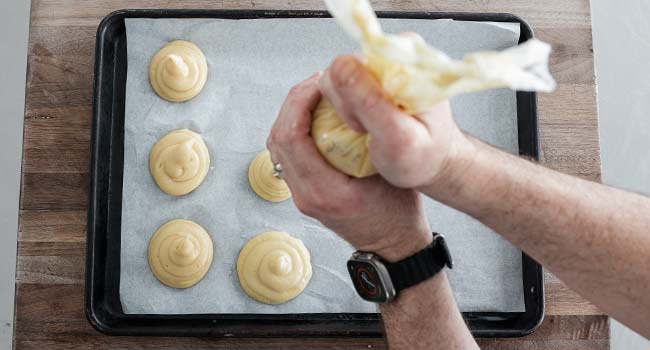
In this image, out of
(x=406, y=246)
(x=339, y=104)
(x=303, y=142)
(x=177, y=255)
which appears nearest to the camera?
(x=339, y=104)

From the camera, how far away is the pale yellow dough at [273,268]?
1.42m

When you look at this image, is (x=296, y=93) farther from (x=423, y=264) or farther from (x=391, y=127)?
(x=423, y=264)

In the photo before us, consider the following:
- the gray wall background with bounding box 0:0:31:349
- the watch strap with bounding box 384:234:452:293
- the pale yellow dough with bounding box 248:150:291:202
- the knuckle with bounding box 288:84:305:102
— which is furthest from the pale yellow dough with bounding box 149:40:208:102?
the watch strap with bounding box 384:234:452:293

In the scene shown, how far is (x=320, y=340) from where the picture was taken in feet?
4.66

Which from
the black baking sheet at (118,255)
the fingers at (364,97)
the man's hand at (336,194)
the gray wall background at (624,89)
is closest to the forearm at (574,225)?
the man's hand at (336,194)

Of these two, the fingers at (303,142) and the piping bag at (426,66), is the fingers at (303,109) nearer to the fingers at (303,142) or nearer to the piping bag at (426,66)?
the fingers at (303,142)

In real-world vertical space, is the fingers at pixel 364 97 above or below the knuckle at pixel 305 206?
above

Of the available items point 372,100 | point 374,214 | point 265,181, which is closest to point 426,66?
point 372,100

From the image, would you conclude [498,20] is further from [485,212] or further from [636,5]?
[485,212]

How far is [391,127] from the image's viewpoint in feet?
2.34

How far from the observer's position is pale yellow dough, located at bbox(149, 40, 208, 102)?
57.7 inches

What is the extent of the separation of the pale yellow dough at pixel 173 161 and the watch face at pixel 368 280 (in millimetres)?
565

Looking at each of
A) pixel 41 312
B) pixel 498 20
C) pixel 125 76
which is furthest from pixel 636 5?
pixel 41 312

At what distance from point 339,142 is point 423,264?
0.94 feet
